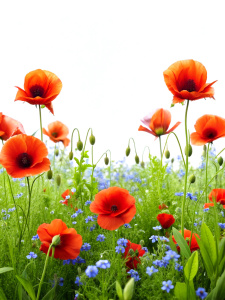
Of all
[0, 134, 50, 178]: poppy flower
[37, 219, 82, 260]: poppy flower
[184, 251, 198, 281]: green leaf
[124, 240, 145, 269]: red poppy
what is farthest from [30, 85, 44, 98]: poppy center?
[184, 251, 198, 281]: green leaf

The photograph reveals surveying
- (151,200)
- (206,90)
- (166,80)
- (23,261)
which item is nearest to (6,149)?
(23,261)

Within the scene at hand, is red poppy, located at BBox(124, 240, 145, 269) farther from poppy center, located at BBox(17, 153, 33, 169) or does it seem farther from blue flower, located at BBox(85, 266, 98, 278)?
poppy center, located at BBox(17, 153, 33, 169)

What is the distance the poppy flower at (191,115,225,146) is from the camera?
68.1 inches

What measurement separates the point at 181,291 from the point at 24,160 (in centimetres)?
76

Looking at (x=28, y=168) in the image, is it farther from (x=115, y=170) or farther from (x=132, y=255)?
(x=115, y=170)

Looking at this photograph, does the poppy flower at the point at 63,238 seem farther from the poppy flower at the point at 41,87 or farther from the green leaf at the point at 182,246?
the poppy flower at the point at 41,87

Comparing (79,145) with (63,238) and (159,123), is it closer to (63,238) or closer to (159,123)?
(159,123)

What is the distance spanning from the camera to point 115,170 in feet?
12.1

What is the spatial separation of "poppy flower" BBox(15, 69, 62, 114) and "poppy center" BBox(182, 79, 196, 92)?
1.74 ft

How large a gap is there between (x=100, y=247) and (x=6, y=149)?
58cm

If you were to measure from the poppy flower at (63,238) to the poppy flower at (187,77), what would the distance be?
2.12 ft

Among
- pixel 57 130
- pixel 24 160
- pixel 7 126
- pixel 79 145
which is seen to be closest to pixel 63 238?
pixel 24 160

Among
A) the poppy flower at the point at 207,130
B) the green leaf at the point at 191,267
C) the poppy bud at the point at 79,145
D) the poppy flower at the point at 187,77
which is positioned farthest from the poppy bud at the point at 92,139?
the green leaf at the point at 191,267

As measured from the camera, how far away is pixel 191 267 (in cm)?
115
